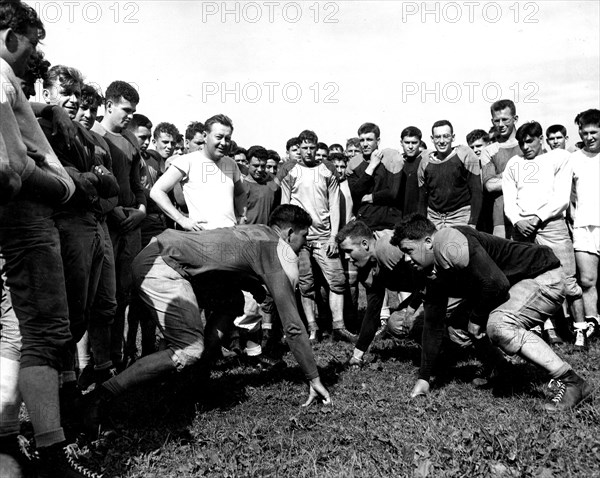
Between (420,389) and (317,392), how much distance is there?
0.99 meters

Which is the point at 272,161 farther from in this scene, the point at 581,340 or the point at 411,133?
the point at 581,340

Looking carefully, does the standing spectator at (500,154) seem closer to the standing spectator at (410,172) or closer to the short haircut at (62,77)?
the standing spectator at (410,172)

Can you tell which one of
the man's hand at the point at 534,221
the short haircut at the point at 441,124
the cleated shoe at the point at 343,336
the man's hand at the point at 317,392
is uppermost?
Answer: the short haircut at the point at 441,124

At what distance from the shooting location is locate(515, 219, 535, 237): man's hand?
25.0ft

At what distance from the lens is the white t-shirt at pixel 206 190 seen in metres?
6.48

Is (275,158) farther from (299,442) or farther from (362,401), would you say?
(299,442)

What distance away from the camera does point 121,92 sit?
20.8ft

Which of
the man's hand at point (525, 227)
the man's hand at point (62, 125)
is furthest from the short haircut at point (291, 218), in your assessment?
the man's hand at point (525, 227)

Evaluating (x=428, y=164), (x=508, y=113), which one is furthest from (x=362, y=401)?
(x=508, y=113)

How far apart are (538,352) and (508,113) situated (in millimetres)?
4443

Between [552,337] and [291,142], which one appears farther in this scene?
[291,142]

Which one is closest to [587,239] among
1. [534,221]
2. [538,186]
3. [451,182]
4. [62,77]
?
[534,221]

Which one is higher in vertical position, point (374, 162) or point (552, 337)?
point (374, 162)

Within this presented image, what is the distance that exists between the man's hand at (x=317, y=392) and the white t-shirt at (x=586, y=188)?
4.42 metres
